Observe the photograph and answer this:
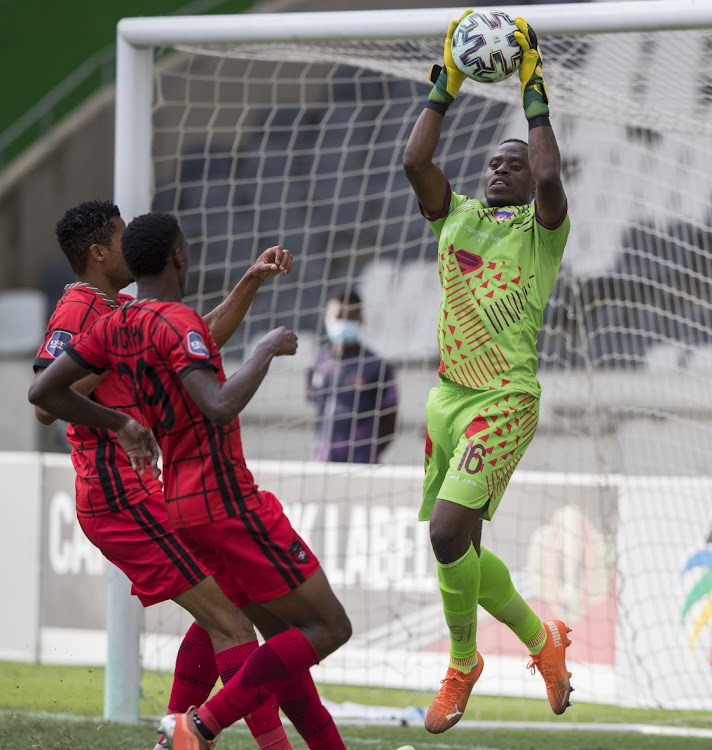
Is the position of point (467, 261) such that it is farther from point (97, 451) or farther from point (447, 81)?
point (97, 451)

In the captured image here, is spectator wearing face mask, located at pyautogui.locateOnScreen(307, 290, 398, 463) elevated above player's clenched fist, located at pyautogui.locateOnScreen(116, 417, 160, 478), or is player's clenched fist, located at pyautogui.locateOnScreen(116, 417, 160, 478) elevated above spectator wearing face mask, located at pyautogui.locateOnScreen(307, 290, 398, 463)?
spectator wearing face mask, located at pyautogui.locateOnScreen(307, 290, 398, 463)

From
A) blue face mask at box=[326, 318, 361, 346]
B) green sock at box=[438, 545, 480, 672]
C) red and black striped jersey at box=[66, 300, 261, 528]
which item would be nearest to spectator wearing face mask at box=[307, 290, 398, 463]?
blue face mask at box=[326, 318, 361, 346]

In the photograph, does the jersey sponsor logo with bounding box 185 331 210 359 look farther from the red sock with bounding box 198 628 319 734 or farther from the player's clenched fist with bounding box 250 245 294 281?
the red sock with bounding box 198 628 319 734

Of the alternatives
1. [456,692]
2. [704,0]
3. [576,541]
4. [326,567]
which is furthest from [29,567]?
[704,0]

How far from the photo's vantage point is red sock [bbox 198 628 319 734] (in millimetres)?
3461

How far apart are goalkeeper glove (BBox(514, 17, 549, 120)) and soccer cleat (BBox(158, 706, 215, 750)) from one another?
2.30 meters

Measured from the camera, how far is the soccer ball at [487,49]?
12.8ft

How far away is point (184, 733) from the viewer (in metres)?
3.46

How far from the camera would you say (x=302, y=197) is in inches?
484

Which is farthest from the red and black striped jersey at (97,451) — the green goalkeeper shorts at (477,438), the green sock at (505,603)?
the green sock at (505,603)

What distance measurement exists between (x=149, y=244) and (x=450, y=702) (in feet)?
6.69

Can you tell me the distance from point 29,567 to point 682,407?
559 cm

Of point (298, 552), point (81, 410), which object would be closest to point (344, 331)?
point (81, 410)

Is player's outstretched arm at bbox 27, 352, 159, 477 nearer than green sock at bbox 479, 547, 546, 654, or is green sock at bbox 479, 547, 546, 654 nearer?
player's outstretched arm at bbox 27, 352, 159, 477
